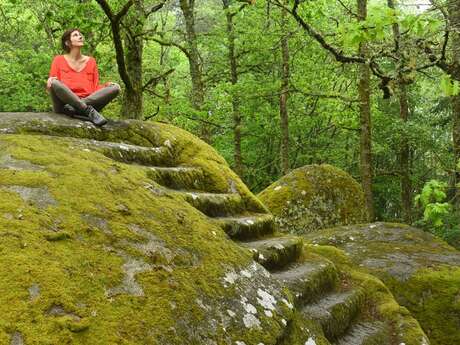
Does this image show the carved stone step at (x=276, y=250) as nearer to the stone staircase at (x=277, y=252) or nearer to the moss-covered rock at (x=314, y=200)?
the stone staircase at (x=277, y=252)

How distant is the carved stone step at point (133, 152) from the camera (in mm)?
5612

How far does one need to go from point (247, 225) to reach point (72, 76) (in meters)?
3.22

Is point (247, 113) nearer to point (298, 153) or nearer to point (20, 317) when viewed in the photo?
point (298, 153)

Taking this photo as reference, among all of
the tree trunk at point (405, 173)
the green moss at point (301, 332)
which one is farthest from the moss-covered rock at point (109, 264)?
the tree trunk at point (405, 173)

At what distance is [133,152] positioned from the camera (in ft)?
19.8

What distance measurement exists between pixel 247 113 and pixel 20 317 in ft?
52.8

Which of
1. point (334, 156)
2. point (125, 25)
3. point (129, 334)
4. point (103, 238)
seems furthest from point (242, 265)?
point (334, 156)

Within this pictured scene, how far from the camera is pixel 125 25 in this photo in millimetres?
8266

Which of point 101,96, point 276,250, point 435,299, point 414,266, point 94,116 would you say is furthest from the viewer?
point 414,266

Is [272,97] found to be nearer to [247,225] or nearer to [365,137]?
[365,137]

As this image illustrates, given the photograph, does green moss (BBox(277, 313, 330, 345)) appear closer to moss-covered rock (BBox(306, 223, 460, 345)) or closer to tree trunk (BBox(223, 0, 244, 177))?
moss-covered rock (BBox(306, 223, 460, 345))

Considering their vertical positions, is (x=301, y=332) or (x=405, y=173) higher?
(x=301, y=332)

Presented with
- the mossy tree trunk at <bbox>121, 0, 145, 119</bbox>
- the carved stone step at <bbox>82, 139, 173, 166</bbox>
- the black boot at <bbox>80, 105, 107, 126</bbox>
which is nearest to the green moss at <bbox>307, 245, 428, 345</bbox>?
the carved stone step at <bbox>82, 139, 173, 166</bbox>

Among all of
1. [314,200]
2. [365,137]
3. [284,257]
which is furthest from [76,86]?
[365,137]
